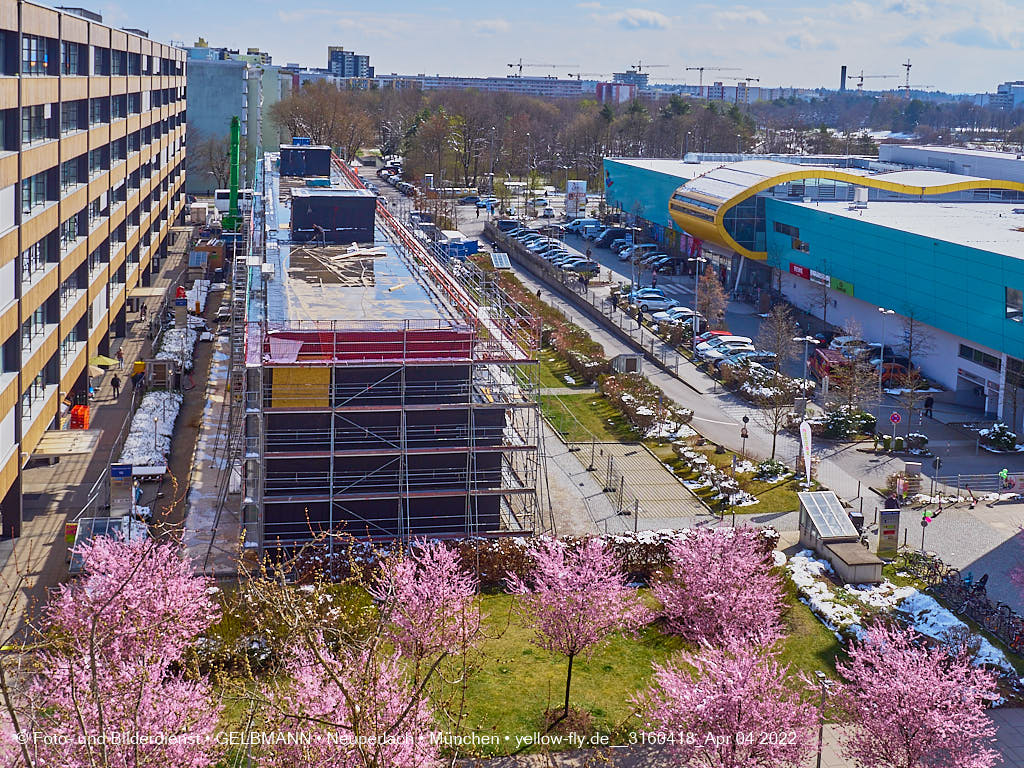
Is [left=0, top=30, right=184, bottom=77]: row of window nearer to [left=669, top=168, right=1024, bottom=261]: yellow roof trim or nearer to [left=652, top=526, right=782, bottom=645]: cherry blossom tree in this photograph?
[left=652, top=526, right=782, bottom=645]: cherry blossom tree

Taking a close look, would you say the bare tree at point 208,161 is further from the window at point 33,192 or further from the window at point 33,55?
the window at point 33,192

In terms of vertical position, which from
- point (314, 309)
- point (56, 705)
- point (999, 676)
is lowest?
point (999, 676)

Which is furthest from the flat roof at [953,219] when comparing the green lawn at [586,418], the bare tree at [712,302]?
the green lawn at [586,418]

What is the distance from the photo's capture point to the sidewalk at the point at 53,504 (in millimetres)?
18031

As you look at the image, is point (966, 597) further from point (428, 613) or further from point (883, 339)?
point (883, 339)

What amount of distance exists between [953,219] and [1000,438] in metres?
14.6

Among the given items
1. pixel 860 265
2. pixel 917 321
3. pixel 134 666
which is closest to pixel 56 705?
pixel 134 666

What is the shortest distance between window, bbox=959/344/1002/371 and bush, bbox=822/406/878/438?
446 centimetres

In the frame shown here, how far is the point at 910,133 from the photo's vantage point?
468 feet

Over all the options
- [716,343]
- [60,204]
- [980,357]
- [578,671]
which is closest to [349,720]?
[578,671]

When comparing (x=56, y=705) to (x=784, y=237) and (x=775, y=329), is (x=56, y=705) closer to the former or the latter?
(x=775, y=329)

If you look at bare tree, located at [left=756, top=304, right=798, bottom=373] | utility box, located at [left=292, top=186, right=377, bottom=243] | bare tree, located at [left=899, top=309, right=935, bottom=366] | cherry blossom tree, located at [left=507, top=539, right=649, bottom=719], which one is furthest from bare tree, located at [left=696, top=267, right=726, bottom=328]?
cherry blossom tree, located at [left=507, top=539, right=649, bottom=719]

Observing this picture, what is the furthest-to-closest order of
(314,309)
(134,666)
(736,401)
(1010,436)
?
(736,401)
(1010,436)
(314,309)
(134,666)

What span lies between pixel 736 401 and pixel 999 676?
1503 cm
